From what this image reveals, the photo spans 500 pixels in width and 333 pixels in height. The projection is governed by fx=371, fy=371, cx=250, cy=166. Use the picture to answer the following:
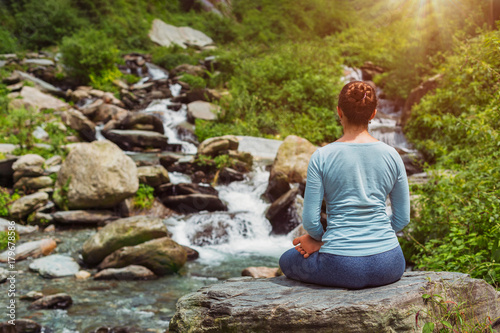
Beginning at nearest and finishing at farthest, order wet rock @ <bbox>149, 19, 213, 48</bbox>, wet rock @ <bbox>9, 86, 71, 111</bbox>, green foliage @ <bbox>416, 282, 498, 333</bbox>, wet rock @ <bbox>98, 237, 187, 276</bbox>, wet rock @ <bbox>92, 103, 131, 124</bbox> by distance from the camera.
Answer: green foliage @ <bbox>416, 282, 498, 333</bbox> → wet rock @ <bbox>98, 237, 187, 276</bbox> → wet rock @ <bbox>9, 86, 71, 111</bbox> → wet rock @ <bbox>92, 103, 131, 124</bbox> → wet rock @ <bbox>149, 19, 213, 48</bbox>

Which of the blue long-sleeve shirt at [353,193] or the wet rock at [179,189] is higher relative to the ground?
the blue long-sleeve shirt at [353,193]

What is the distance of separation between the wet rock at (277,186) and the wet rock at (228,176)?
49.6 inches

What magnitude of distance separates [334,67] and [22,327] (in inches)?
705

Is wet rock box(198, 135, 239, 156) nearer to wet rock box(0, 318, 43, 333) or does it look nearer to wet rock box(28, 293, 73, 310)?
wet rock box(28, 293, 73, 310)

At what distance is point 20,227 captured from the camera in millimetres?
7977

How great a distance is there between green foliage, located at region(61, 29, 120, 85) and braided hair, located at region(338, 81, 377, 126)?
64.4 feet

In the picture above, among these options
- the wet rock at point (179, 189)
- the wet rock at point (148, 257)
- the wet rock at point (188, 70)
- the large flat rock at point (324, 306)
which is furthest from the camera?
the wet rock at point (188, 70)

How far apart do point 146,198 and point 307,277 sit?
765cm

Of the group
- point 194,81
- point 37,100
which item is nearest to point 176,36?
point 194,81

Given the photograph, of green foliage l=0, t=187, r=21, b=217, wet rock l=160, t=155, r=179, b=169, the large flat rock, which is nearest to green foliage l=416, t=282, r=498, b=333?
the large flat rock

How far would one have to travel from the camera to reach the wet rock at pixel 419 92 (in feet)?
46.0

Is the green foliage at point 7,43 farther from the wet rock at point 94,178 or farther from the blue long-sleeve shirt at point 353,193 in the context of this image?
the blue long-sleeve shirt at point 353,193

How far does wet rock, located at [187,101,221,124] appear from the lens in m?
16.7

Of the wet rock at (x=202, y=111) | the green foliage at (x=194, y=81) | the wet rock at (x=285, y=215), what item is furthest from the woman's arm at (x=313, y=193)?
the green foliage at (x=194, y=81)
